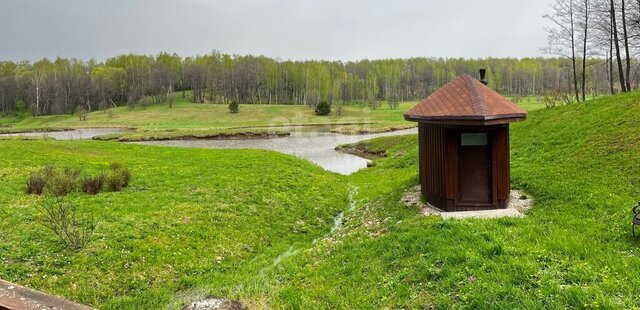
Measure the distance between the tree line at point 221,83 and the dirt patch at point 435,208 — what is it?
304 feet

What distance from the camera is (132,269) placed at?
32.8ft

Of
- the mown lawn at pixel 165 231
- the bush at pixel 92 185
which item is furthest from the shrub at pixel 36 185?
the bush at pixel 92 185

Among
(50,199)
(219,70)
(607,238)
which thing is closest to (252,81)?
(219,70)

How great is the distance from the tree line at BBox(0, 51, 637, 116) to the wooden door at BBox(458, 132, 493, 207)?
311 ft

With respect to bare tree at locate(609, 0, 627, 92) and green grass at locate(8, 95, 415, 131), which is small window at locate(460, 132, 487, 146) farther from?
green grass at locate(8, 95, 415, 131)

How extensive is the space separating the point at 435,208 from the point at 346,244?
3618 mm

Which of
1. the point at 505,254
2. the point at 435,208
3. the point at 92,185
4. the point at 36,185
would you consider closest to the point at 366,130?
the point at 92,185

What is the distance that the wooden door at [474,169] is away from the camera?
12648 mm

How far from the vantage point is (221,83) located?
124375 millimetres

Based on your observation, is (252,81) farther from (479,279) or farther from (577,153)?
(479,279)

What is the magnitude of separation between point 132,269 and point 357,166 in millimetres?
23537

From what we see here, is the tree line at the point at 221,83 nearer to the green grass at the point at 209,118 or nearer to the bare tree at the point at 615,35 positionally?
the green grass at the point at 209,118

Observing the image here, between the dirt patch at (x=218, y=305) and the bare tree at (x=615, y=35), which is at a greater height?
the bare tree at (x=615, y=35)

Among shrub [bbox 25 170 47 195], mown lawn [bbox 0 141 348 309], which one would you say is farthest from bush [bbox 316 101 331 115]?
shrub [bbox 25 170 47 195]
